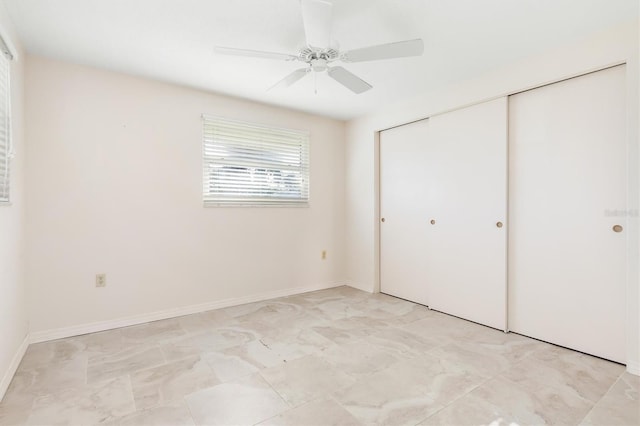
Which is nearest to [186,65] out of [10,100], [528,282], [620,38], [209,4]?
[209,4]

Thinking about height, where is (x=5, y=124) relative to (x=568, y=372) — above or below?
above

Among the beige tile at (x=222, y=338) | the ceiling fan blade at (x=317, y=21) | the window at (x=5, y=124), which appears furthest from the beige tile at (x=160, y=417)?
the ceiling fan blade at (x=317, y=21)

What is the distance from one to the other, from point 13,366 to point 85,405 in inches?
29.9

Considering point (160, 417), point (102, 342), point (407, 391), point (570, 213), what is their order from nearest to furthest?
point (160, 417), point (407, 391), point (570, 213), point (102, 342)

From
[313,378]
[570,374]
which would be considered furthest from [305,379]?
[570,374]

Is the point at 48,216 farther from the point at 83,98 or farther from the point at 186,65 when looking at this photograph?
the point at 186,65

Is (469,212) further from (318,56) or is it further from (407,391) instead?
Answer: (318,56)

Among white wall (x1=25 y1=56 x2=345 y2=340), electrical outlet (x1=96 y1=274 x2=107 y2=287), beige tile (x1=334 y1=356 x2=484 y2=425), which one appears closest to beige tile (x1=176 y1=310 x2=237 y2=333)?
white wall (x1=25 y1=56 x2=345 y2=340)

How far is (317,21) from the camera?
1656mm

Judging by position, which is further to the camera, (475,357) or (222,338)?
(222,338)

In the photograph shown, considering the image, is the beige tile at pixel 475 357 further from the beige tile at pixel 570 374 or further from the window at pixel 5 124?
the window at pixel 5 124

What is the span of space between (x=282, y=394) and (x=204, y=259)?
187 cm

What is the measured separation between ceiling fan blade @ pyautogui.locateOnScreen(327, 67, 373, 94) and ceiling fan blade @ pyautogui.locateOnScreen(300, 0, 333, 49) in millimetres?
291

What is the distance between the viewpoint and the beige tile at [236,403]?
162 centimetres
